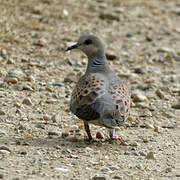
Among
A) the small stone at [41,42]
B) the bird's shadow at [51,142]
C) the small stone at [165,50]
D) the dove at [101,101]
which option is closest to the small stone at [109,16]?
the small stone at [165,50]

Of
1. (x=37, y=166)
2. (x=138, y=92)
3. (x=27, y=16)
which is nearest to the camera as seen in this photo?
(x=37, y=166)

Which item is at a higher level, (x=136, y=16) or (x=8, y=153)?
(x=136, y=16)

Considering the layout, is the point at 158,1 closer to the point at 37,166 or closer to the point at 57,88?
the point at 57,88

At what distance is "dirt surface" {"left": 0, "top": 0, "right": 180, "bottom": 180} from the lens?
5.56 metres

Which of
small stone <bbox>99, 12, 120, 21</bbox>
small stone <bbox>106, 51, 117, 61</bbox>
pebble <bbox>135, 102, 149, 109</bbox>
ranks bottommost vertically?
pebble <bbox>135, 102, 149, 109</bbox>

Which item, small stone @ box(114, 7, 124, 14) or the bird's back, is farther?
small stone @ box(114, 7, 124, 14)

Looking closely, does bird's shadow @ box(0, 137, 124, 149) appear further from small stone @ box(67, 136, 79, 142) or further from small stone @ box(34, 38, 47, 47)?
small stone @ box(34, 38, 47, 47)

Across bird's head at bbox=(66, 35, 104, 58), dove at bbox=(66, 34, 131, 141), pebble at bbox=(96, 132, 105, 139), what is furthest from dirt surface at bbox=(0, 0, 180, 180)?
bird's head at bbox=(66, 35, 104, 58)

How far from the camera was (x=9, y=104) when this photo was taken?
740 centimetres

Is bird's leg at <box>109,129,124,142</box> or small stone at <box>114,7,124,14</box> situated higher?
small stone at <box>114,7,124,14</box>

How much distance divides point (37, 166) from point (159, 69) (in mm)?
5455

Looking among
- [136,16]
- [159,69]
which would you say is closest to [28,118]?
[159,69]

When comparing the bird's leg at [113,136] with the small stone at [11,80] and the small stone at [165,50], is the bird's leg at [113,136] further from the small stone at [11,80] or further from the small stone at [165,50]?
the small stone at [165,50]

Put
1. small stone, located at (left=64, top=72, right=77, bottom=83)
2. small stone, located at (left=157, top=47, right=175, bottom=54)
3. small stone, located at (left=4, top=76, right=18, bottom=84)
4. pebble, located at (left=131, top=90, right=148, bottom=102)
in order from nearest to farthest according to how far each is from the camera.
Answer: small stone, located at (left=4, top=76, right=18, bottom=84), pebble, located at (left=131, top=90, right=148, bottom=102), small stone, located at (left=64, top=72, right=77, bottom=83), small stone, located at (left=157, top=47, right=175, bottom=54)
